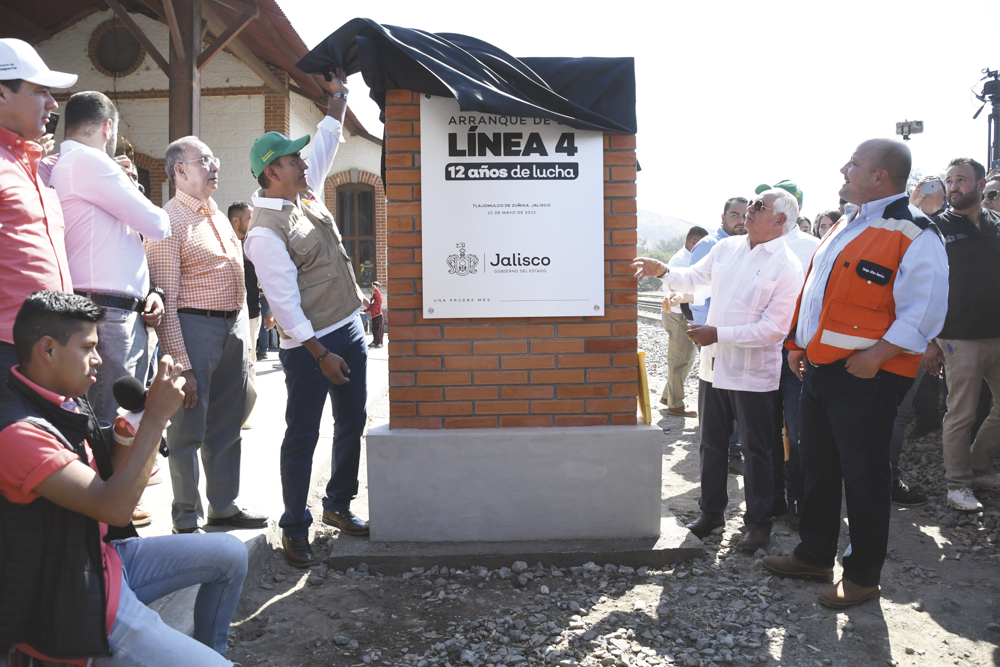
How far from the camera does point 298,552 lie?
12.4ft

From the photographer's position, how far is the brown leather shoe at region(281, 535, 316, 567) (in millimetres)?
3756

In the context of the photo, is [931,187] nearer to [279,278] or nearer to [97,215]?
[279,278]

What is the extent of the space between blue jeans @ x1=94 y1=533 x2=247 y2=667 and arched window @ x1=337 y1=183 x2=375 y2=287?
17.5 metres

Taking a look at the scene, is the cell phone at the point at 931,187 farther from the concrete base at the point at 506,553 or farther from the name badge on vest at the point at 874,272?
the concrete base at the point at 506,553

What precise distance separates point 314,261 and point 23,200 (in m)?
1.41

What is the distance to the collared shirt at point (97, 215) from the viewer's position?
315cm

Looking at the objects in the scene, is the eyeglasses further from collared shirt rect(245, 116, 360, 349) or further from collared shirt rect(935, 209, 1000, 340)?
collared shirt rect(935, 209, 1000, 340)

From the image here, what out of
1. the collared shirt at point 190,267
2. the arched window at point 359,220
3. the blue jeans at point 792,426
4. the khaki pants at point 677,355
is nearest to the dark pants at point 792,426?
the blue jeans at point 792,426

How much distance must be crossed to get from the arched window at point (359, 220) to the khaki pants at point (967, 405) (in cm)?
1619

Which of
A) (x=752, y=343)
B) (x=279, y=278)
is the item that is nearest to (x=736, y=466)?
(x=752, y=343)

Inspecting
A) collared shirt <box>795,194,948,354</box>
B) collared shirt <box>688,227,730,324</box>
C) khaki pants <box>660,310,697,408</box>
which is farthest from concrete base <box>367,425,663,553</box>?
khaki pants <box>660,310,697,408</box>

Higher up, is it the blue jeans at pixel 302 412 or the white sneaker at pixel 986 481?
the blue jeans at pixel 302 412

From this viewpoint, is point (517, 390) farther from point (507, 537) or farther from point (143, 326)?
point (143, 326)

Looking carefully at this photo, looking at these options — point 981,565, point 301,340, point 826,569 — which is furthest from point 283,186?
point 981,565
